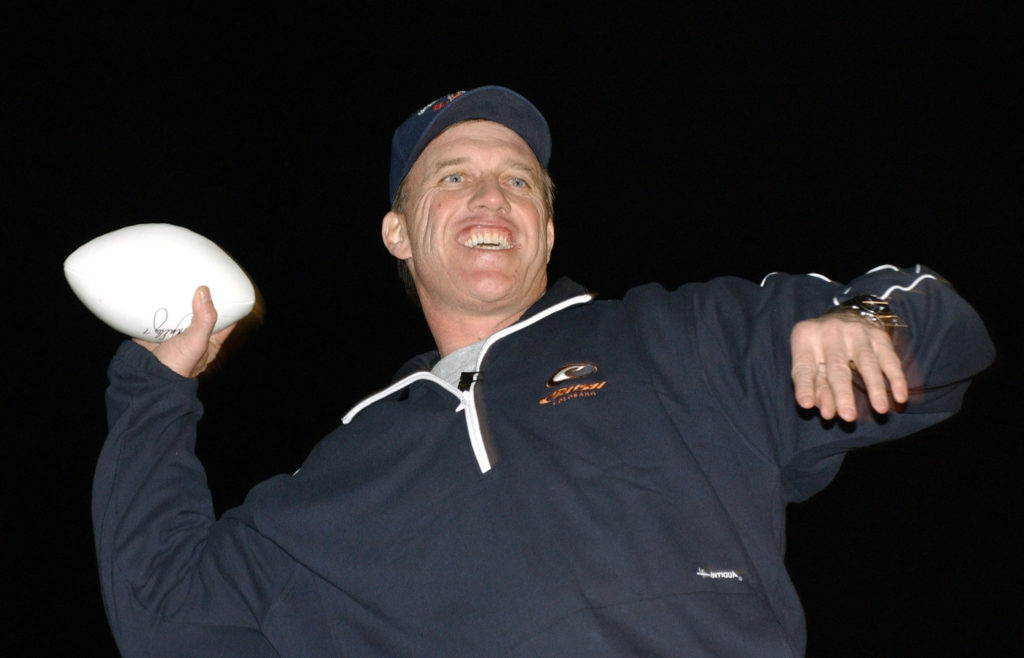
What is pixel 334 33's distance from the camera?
2895mm

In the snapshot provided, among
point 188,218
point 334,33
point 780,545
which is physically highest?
point 334,33

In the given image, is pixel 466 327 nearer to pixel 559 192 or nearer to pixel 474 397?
pixel 474 397

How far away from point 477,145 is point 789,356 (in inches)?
32.8

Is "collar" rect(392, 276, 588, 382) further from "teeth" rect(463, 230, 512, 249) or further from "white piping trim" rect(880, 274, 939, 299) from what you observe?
"white piping trim" rect(880, 274, 939, 299)

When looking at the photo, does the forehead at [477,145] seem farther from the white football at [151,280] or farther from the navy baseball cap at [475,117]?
the white football at [151,280]

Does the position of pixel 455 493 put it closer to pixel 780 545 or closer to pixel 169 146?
pixel 780 545

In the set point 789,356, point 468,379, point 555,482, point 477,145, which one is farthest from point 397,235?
point 789,356

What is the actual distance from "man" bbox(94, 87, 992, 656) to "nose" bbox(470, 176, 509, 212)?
0.27 metres

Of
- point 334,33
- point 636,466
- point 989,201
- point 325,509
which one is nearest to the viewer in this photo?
point 636,466

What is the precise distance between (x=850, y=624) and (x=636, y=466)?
226cm

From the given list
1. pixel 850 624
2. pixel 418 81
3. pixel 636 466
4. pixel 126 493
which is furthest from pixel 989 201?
pixel 126 493

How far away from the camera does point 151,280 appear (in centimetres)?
137

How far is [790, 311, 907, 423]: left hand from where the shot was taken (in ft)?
2.64

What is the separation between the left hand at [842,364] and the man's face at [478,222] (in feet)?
2.30
